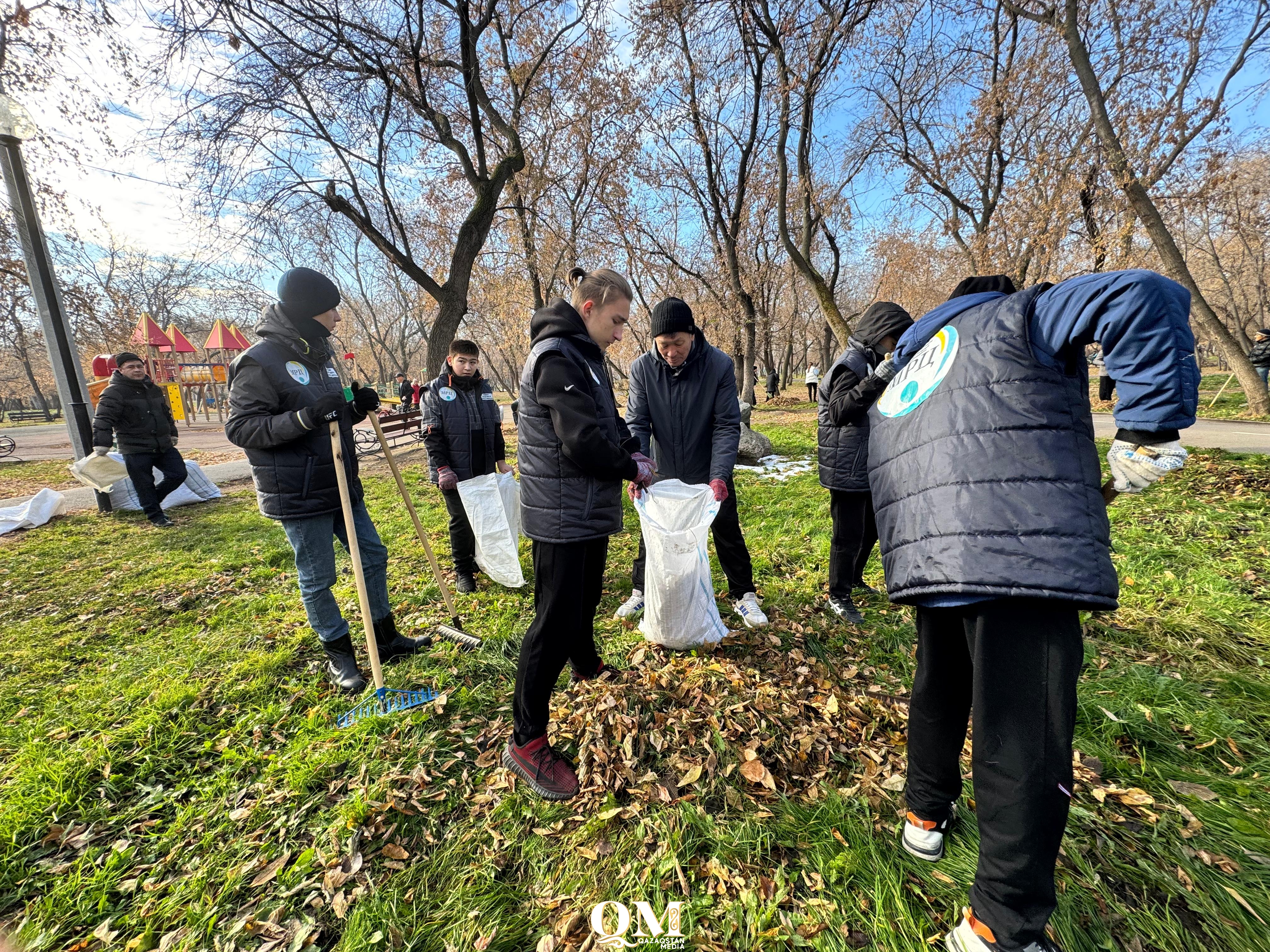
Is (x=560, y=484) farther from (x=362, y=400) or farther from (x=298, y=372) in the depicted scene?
(x=298, y=372)

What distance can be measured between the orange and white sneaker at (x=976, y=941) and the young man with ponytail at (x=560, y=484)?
4.50ft

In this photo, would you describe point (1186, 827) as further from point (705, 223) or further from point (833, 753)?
point (705, 223)

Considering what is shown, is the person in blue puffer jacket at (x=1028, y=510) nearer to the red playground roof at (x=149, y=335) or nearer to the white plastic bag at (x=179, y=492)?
the white plastic bag at (x=179, y=492)

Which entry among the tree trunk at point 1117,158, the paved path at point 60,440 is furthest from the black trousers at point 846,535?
the paved path at point 60,440

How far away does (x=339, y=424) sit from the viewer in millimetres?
2922

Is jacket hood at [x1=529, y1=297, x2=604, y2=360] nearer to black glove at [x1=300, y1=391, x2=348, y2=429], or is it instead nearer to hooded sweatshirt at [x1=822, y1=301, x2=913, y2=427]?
black glove at [x1=300, y1=391, x2=348, y2=429]

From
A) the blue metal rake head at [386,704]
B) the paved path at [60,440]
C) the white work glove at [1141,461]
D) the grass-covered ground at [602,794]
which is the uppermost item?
the white work glove at [1141,461]

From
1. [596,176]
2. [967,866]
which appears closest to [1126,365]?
[967,866]

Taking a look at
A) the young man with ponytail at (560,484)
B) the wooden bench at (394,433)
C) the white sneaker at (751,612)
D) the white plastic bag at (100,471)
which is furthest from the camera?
the wooden bench at (394,433)

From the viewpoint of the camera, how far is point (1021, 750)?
132 centimetres

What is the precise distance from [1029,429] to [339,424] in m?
Result: 3.21

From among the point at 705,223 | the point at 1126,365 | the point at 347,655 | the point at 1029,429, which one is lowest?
the point at 347,655

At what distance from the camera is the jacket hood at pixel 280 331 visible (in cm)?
Answer: 277

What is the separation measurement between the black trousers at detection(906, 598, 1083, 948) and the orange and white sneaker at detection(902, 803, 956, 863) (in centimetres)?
31
